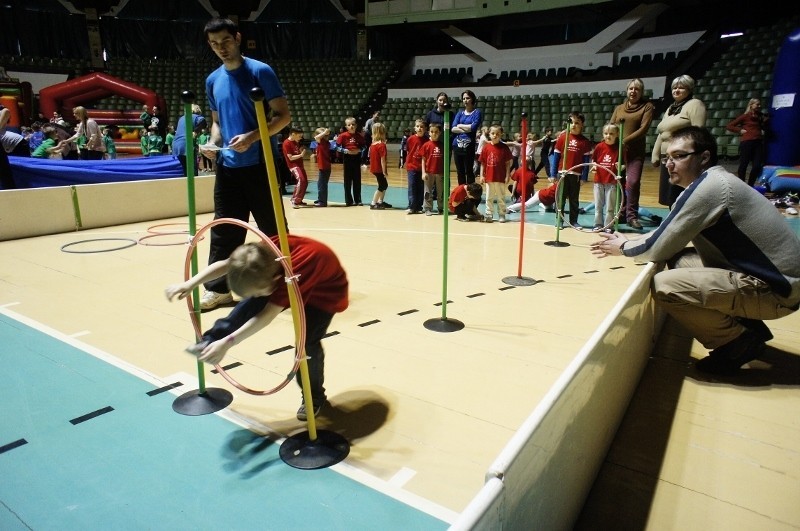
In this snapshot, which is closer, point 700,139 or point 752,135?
point 700,139

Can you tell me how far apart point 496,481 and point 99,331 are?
3.05 metres

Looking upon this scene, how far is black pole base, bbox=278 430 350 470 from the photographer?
2.02 meters

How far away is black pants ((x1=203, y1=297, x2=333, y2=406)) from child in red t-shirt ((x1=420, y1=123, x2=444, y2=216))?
5.79 meters

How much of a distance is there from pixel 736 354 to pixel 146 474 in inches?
111

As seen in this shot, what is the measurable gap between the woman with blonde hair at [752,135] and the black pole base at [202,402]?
10144 mm

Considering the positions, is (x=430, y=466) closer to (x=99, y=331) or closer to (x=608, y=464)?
(x=608, y=464)

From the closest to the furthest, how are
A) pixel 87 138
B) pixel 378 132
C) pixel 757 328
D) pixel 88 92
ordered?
pixel 757 328 → pixel 378 132 → pixel 87 138 → pixel 88 92

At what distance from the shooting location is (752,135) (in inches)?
370

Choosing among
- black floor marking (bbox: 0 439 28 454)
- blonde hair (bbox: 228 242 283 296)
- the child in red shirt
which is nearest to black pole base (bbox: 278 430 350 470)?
blonde hair (bbox: 228 242 283 296)

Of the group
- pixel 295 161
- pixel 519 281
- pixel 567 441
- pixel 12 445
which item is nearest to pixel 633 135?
pixel 519 281

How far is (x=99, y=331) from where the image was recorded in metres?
3.29

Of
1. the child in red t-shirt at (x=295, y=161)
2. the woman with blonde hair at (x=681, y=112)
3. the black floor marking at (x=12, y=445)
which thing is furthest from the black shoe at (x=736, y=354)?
the child in red t-shirt at (x=295, y=161)

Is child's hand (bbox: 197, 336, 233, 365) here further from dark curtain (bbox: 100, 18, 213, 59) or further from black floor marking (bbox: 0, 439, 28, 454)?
dark curtain (bbox: 100, 18, 213, 59)

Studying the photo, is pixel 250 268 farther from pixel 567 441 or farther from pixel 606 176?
pixel 606 176
